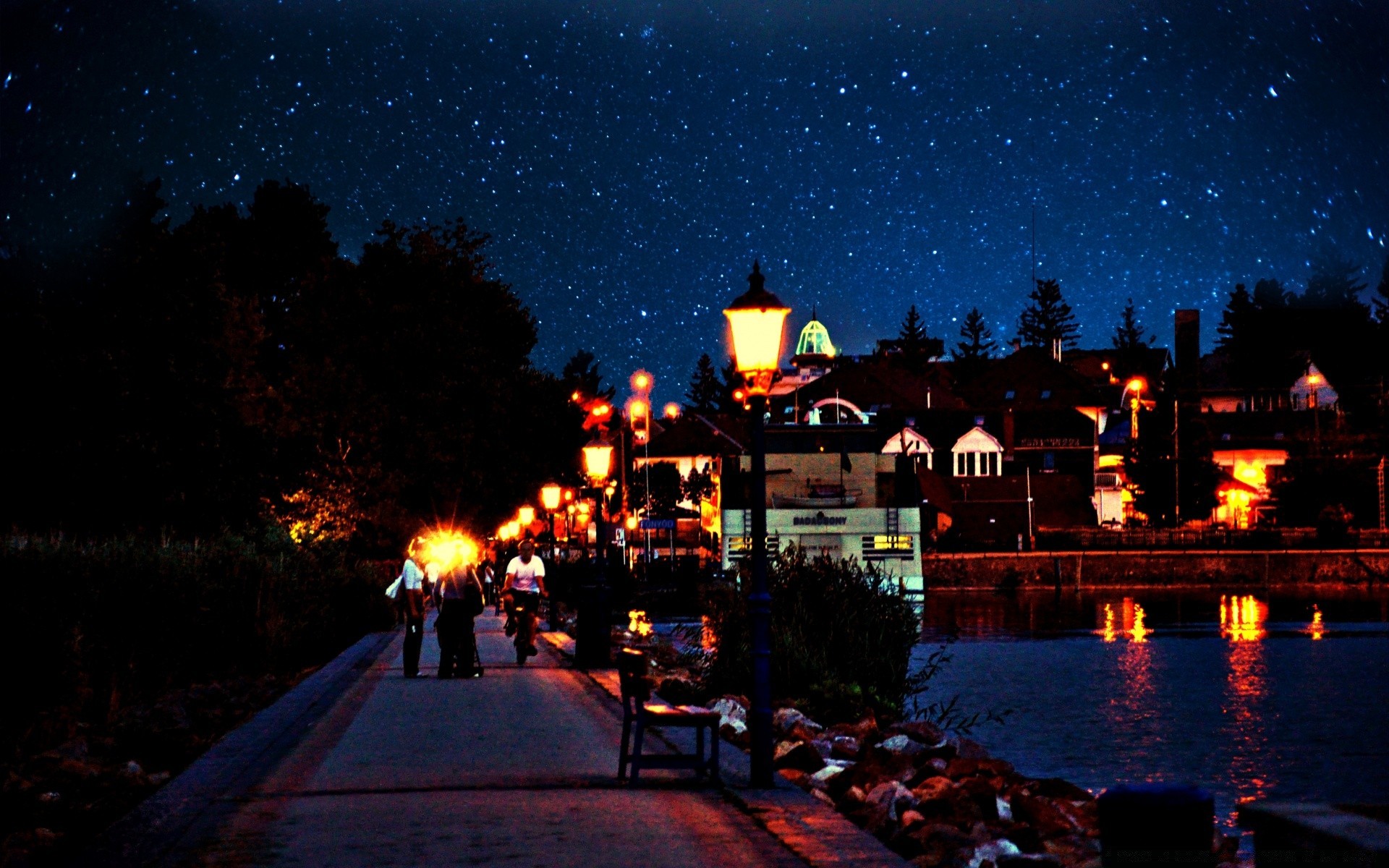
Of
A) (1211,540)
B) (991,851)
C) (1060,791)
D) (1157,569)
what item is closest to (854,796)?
(1060,791)

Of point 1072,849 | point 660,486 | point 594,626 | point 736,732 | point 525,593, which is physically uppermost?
point 660,486

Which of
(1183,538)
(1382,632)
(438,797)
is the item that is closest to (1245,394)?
(1183,538)

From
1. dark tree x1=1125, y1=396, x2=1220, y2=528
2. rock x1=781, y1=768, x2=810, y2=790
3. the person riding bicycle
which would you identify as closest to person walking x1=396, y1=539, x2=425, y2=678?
the person riding bicycle

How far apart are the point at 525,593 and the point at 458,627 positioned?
3.39 m

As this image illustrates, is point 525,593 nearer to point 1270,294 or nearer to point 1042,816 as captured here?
point 1042,816

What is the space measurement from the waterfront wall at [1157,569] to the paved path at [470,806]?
69.8 m

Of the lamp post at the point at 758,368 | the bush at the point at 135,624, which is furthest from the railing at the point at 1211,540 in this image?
the lamp post at the point at 758,368

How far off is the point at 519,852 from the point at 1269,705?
19.5 m

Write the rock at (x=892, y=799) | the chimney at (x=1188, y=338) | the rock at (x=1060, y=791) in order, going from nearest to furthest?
the rock at (x=892, y=799), the rock at (x=1060, y=791), the chimney at (x=1188, y=338)

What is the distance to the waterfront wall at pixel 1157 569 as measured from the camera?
84062 mm

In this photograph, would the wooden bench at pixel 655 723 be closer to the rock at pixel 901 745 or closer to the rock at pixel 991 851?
the rock at pixel 991 851

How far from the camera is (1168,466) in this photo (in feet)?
312

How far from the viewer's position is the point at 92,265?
42.1 metres

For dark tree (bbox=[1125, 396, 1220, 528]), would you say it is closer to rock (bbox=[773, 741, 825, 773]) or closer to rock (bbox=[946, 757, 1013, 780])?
rock (bbox=[946, 757, 1013, 780])
